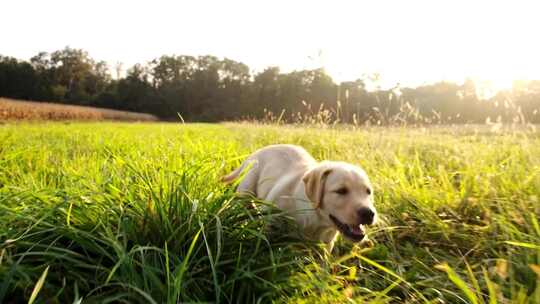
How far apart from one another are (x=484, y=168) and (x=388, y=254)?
62.6 inches

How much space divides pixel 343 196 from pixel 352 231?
27 centimetres

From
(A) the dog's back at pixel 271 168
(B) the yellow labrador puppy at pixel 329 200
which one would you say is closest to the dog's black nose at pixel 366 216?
(B) the yellow labrador puppy at pixel 329 200

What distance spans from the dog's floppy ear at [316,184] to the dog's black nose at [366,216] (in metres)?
0.35

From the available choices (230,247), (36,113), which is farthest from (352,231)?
(36,113)

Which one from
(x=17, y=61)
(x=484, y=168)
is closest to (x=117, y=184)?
(x=484, y=168)

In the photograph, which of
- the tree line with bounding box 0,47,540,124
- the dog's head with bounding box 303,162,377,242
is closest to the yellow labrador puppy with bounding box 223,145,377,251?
the dog's head with bounding box 303,162,377,242

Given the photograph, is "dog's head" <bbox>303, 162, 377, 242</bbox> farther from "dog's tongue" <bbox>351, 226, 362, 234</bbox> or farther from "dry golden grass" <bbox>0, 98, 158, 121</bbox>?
"dry golden grass" <bbox>0, 98, 158, 121</bbox>

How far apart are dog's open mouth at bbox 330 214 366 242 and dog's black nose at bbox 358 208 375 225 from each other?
0.35 ft

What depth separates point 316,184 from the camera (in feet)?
9.11

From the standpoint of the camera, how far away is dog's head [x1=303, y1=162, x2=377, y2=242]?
2527 mm

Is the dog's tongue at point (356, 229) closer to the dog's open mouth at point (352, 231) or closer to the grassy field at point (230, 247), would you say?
the dog's open mouth at point (352, 231)

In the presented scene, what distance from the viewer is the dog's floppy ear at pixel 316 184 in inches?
108

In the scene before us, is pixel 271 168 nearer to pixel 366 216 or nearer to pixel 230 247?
pixel 366 216

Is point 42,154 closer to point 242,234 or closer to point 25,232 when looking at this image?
point 25,232
